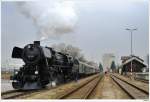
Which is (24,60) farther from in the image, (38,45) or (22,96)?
(22,96)

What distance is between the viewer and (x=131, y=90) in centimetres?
1223

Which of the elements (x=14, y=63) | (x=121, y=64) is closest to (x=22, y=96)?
(x=14, y=63)

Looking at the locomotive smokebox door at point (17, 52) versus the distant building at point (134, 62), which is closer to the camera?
the distant building at point (134, 62)

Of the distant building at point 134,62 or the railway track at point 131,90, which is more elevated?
the distant building at point 134,62

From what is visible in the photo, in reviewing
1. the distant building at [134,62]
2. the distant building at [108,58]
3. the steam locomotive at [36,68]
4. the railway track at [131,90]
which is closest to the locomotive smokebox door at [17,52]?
the steam locomotive at [36,68]

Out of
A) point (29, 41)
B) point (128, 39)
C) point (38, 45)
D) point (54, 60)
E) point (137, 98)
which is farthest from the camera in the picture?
point (54, 60)

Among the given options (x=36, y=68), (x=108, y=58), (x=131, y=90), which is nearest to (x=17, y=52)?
(x=36, y=68)

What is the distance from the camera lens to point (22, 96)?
11.4 m

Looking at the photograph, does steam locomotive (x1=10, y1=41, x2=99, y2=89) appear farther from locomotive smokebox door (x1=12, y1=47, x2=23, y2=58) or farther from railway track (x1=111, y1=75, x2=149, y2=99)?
railway track (x1=111, y1=75, x2=149, y2=99)

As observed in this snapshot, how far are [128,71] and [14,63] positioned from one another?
12.0 ft

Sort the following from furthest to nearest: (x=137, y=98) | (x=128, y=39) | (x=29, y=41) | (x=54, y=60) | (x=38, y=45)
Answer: (x=54, y=60) → (x=38, y=45) → (x=29, y=41) → (x=128, y=39) → (x=137, y=98)

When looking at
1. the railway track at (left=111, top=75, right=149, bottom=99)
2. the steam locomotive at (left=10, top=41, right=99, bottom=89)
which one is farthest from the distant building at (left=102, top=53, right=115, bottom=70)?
the steam locomotive at (left=10, top=41, right=99, bottom=89)

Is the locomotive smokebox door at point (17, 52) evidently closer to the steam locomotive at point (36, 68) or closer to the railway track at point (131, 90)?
the steam locomotive at point (36, 68)

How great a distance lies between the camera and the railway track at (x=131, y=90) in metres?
11.3
